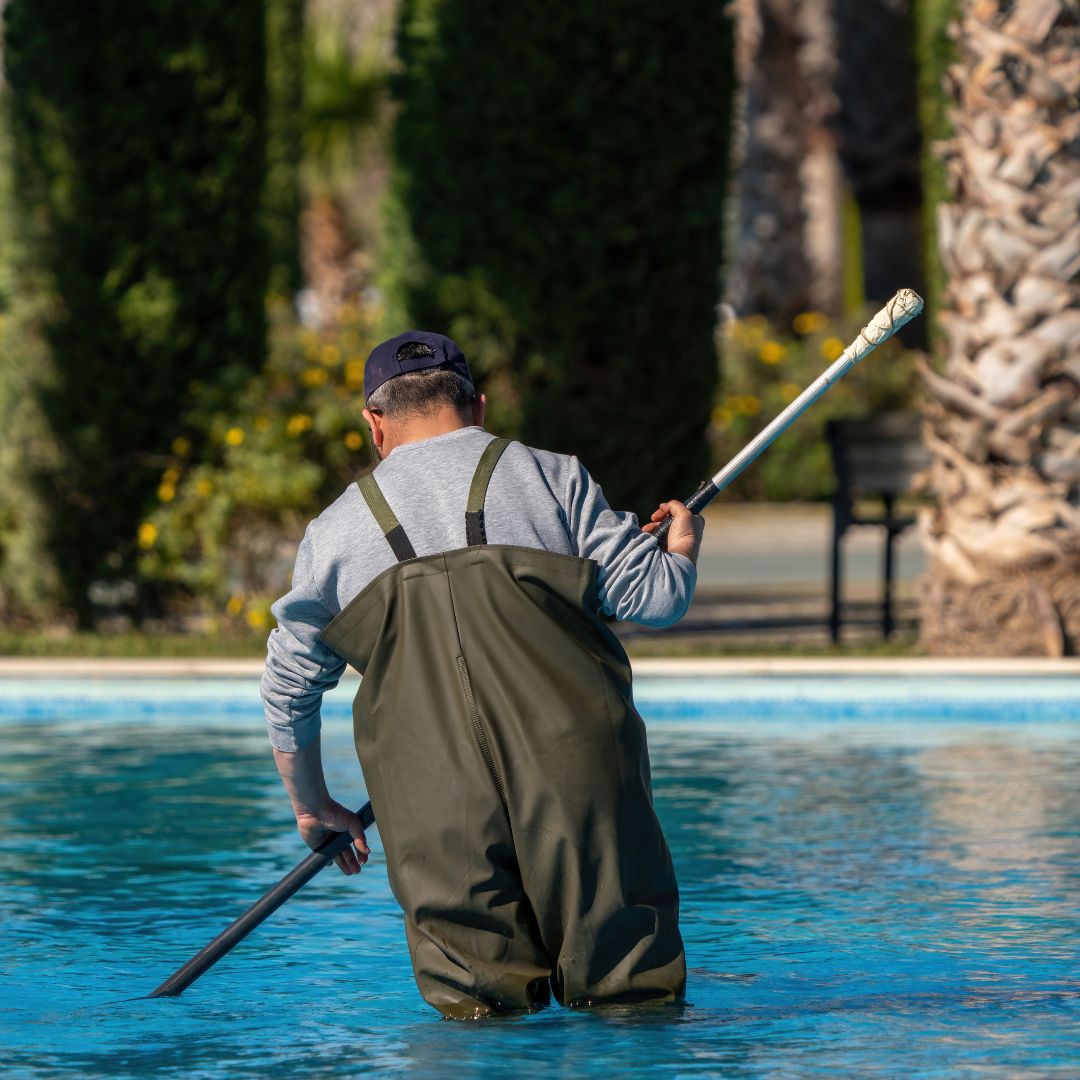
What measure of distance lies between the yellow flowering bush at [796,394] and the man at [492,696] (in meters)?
19.8

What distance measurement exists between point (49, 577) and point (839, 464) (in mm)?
4694

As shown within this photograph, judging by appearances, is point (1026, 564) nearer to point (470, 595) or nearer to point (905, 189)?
point (470, 595)

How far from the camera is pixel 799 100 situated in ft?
102

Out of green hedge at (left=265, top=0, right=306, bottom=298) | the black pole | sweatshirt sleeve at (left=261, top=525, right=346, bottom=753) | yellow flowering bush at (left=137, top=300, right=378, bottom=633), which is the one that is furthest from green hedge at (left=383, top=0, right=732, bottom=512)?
green hedge at (left=265, top=0, right=306, bottom=298)

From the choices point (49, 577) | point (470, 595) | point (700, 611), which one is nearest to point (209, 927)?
point (470, 595)

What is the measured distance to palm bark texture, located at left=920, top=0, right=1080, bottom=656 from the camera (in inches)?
489

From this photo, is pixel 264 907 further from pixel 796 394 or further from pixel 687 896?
pixel 796 394

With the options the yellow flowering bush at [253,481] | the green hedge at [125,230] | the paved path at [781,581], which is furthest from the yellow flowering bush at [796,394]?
the green hedge at [125,230]

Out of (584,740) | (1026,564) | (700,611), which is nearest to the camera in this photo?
(584,740)

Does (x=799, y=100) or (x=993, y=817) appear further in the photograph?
(x=799, y=100)

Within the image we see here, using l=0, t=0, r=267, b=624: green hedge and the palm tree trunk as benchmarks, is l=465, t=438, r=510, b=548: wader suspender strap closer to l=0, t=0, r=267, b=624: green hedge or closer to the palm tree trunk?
l=0, t=0, r=267, b=624: green hedge

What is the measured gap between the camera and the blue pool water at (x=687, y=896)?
536cm

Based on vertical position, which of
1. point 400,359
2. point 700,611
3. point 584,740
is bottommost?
point 700,611

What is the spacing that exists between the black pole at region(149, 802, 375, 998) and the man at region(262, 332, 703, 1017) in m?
0.28
